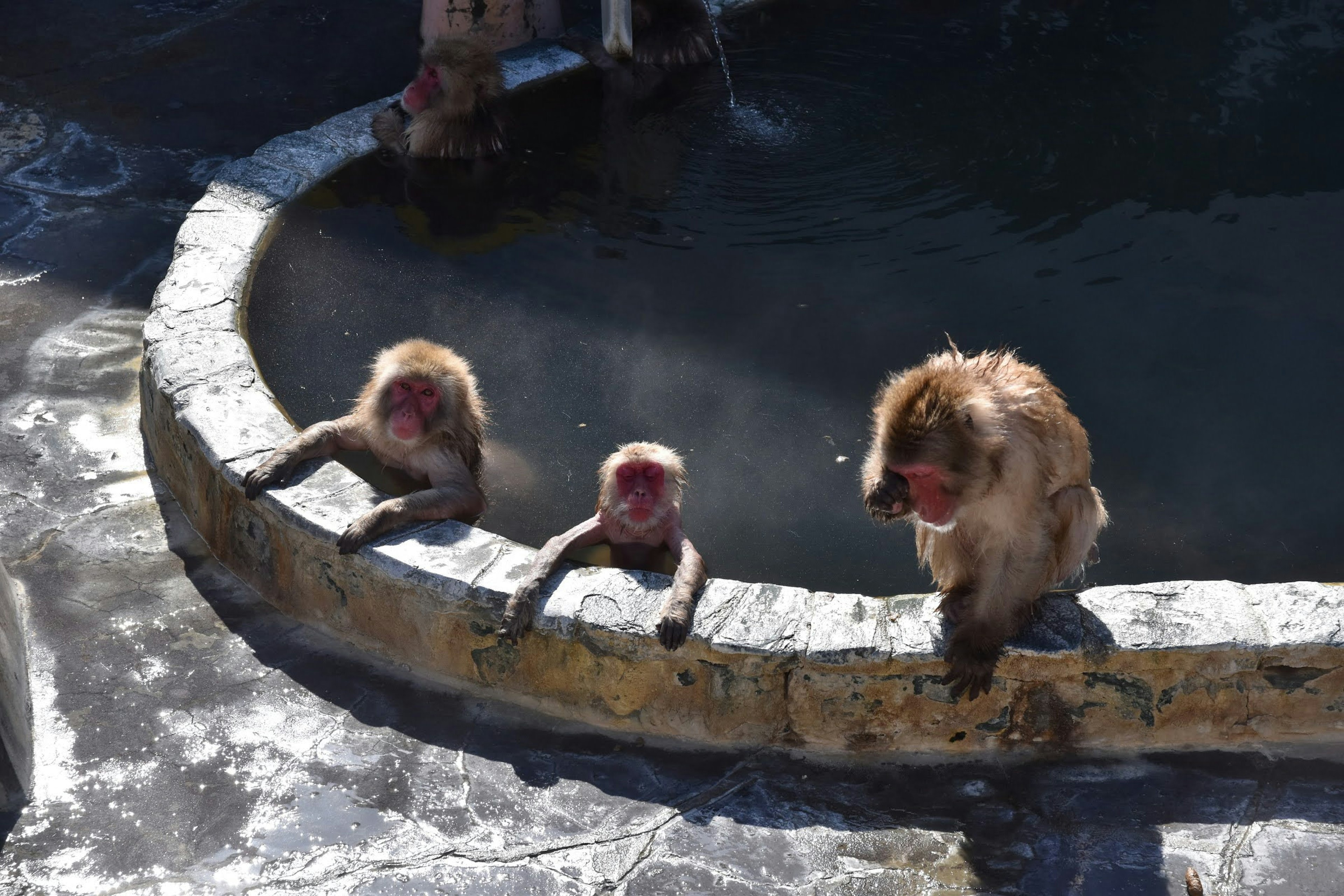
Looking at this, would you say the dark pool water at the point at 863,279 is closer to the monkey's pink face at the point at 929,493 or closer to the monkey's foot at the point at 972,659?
the monkey's foot at the point at 972,659

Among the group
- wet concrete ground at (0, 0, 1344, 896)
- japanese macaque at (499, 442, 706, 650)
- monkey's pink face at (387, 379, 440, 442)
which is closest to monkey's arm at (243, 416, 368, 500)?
monkey's pink face at (387, 379, 440, 442)

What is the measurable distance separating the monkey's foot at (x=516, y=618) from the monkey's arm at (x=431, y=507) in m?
0.69

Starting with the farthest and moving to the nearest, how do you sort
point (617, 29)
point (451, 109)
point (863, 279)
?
point (617, 29), point (451, 109), point (863, 279)

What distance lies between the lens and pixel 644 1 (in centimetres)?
1012

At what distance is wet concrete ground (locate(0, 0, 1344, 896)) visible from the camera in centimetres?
431

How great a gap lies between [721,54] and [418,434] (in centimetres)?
587

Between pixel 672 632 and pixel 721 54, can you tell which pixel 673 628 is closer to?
pixel 672 632

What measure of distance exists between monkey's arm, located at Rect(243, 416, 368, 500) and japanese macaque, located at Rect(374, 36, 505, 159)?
3255 millimetres

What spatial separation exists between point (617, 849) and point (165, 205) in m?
6.10

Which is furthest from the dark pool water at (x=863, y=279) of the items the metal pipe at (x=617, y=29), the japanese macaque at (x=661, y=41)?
the metal pipe at (x=617, y=29)

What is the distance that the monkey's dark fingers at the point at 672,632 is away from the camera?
4.63 metres

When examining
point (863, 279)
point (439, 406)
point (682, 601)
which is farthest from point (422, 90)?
point (682, 601)

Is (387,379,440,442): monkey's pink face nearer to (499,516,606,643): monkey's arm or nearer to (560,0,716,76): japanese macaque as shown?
(499,516,606,643): monkey's arm

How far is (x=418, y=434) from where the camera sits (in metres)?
5.47
